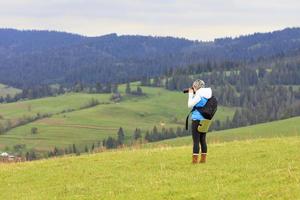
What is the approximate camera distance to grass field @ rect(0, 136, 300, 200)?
55.2 ft

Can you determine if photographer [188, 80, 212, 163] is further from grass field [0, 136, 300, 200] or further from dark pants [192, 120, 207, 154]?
grass field [0, 136, 300, 200]

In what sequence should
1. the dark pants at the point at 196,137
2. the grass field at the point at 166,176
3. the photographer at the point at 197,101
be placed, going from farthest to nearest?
the dark pants at the point at 196,137 → the photographer at the point at 197,101 → the grass field at the point at 166,176

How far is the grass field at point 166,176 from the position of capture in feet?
55.2

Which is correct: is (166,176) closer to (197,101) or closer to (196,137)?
(196,137)

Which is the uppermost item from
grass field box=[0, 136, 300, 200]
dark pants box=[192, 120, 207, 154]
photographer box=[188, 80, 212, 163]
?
photographer box=[188, 80, 212, 163]

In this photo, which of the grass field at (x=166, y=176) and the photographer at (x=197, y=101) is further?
the photographer at (x=197, y=101)

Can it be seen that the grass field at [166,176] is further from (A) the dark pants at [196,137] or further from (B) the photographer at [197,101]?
(B) the photographer at [197,101]

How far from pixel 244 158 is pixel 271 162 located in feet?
6.97

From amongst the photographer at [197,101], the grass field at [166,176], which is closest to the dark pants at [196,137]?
the photographer at [197,101]

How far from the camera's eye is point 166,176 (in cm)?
2028

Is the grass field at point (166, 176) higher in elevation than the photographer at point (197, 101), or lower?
lower

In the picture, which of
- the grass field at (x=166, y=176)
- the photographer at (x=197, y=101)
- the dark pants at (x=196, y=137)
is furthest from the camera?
the dark pants at (x=196, y=137)

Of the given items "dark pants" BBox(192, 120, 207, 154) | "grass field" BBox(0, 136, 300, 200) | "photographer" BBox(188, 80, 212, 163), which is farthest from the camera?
"dark pants" BBox(192, 120, 207, 154)

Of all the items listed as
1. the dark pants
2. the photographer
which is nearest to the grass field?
the dark pants
